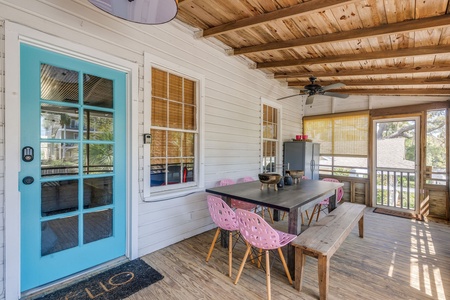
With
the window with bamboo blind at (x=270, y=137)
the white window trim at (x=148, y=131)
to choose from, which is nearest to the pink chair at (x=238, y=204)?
the white window trim at (x=148, y=131)

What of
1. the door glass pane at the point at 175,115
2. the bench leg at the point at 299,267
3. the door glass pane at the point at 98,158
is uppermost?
the door glass pane at the point at 175,115

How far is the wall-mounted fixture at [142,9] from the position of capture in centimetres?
145

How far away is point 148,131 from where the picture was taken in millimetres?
2719

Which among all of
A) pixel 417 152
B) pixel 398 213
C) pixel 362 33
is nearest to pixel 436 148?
pixel 417 152

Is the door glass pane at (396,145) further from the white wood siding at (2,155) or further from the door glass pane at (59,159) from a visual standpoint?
the white wood siding at (2,155)

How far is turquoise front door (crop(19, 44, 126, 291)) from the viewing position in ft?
6.27

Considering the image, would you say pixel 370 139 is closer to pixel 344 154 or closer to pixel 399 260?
pixel 344 154

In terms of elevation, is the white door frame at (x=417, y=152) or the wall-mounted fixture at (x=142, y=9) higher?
the wall-mounted fixture at (x=142, y=9)

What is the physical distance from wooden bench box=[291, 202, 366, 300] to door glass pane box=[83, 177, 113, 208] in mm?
2112

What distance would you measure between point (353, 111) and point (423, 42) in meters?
2.81

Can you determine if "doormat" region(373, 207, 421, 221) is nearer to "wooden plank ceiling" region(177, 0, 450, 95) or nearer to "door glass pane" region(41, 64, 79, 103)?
"wooden plank ceiling" region(177, 0, 450, 95)

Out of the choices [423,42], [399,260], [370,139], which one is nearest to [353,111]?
[370,139]

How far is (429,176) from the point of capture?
14.7ft

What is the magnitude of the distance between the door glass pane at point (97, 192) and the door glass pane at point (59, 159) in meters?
0.20
